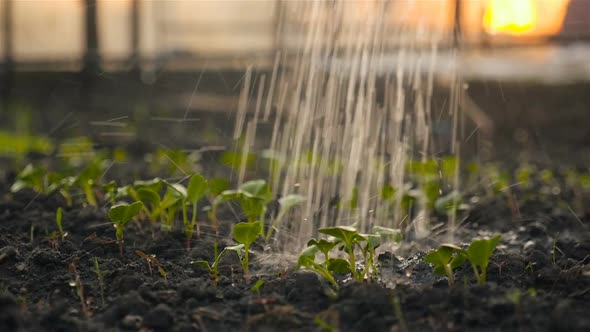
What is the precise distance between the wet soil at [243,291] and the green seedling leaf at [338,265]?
3cm

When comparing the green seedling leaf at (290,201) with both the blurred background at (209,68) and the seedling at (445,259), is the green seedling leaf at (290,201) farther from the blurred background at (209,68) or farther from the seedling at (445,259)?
the blurred background at (209,68)

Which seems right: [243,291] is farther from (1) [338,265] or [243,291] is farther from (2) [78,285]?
(2) [78,285]

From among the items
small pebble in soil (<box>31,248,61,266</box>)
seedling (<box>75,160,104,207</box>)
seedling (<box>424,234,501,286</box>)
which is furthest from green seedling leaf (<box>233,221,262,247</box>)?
seedling (<box>75,160,104,207</box>)

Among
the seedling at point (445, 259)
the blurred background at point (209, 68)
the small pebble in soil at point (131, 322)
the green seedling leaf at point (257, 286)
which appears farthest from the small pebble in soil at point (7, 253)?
the blurred background at point (209, 68)

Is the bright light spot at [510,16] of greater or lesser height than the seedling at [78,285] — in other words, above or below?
above

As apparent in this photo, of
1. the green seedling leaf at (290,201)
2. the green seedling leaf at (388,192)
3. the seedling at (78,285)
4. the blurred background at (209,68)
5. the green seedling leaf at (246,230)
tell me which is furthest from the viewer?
the blurred background at (209,68)

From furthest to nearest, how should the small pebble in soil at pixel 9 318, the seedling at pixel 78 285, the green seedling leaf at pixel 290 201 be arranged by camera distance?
1. the green seedling leaf at pixel 290 201
2. the seedling at pixel 78 285
3. the small pebble in soil at pixel 9 318

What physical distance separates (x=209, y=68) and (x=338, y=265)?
21.3ft

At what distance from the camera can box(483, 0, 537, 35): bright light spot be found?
5.77 m

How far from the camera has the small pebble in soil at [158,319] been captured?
1.38 meters

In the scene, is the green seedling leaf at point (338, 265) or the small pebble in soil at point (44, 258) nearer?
the green seedling leaf at point (338, 265)

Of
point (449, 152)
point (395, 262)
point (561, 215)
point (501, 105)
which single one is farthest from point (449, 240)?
point (501, 105)

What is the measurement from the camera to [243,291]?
5.22 ft

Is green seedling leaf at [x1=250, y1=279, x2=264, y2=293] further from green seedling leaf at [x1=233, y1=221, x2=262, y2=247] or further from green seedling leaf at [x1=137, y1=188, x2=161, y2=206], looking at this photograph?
green seedling leaf at [x1=137, y1=188, x2=161, y2=206]
